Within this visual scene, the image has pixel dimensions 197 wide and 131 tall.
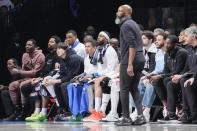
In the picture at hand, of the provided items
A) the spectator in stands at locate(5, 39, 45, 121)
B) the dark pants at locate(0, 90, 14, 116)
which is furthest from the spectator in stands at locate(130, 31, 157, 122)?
the dark pants at locate(0, 90, 14, 116)

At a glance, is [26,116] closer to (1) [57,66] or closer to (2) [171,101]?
(1) [57,66]

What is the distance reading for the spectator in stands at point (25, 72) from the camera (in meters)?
10.4

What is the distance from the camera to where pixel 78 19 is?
40.8 ft

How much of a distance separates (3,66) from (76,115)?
3.19 meters

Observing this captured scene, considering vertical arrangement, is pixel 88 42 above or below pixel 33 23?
below

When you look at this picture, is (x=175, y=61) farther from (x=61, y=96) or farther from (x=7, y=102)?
(x=7, y=102)

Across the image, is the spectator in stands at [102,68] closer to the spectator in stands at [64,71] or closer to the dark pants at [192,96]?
the spectator in stands at [64,71]

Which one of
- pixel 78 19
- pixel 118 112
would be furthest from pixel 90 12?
pixel 118 112

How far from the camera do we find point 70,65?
31.9 ft

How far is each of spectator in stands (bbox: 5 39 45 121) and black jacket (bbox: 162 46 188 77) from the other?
3187 mm

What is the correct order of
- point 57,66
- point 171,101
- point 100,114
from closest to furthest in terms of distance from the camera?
point 171,101 → point 100,114 → point 57,66

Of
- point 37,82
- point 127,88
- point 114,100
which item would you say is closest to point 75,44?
point 37,82

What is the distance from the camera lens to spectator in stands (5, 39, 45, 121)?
1045 cm

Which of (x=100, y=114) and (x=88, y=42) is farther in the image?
(x=88, y=42)
